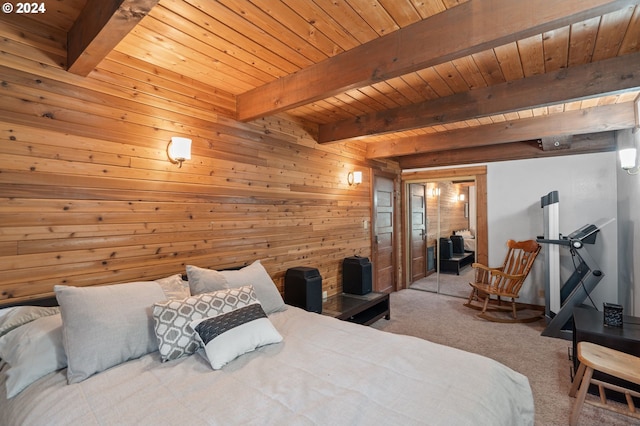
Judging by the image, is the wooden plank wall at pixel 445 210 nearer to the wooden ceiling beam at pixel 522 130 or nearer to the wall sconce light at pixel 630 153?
the wooden ceiling beam at pixel 522 130

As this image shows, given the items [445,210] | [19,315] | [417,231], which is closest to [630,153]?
[417,231]

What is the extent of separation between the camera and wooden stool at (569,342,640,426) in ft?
6.06

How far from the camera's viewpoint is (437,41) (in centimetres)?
174

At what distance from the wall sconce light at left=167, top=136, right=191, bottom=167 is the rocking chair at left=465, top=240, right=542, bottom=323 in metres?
4.12

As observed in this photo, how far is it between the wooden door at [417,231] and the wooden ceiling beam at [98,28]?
17.2ft

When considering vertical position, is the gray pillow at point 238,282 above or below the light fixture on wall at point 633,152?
below

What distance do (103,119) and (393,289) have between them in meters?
4.98

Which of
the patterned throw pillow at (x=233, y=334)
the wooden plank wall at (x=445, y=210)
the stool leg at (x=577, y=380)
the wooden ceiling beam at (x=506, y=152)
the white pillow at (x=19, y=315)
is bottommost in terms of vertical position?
the stool leg at (x=577, y=380)

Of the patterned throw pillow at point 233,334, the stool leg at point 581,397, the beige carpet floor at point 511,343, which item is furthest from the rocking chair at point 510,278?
the patterned throw pillow at point 233,334

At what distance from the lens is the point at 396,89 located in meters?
2.86

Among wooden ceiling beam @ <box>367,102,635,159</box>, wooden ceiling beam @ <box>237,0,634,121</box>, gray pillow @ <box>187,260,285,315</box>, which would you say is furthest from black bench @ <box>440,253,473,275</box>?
wooden ceiling beam @ <box>237,0,634,121</box>

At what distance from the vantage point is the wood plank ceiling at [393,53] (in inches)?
64.1

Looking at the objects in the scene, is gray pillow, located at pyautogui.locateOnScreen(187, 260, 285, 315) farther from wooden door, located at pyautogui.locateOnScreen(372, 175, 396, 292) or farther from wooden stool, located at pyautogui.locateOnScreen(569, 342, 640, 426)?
wooden door, located at pyautogui.locateOnScreen(372, 175, 396, 292)

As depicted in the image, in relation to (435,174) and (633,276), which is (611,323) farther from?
(435,174)
